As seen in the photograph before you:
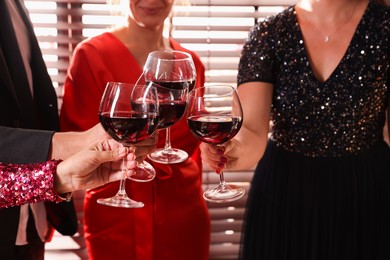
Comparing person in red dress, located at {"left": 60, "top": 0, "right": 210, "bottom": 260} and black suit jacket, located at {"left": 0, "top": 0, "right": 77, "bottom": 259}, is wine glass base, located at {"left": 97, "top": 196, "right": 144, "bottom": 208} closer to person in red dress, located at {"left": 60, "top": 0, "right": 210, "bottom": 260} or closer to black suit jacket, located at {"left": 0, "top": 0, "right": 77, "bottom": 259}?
black suit jacket, located at {"left": 0, "top": 0, "right": 77, "bottom": 259}

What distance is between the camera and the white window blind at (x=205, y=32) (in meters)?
2.78

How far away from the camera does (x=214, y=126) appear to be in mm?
1498

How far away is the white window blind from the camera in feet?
9.11

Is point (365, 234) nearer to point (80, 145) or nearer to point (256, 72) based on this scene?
point (256, 72)

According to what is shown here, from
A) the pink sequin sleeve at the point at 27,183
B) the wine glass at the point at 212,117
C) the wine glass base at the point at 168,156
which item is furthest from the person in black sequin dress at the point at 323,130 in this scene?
the pink sequin sleeve at the point at 27,183

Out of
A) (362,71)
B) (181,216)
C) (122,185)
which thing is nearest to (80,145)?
(122,185)

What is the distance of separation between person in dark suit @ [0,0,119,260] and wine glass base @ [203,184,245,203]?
0.37m

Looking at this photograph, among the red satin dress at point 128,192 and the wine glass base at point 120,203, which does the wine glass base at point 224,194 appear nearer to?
the wine glass base at point 120,203

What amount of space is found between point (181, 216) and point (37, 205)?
0.52 m

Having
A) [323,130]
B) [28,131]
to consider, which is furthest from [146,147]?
[323,130]

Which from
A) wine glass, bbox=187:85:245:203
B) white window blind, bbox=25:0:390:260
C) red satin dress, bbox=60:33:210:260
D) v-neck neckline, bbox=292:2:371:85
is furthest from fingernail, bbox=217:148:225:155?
white window blind, bbox=25:0:390:260

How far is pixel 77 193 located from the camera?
280cm

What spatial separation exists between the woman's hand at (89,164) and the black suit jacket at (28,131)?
0.20m

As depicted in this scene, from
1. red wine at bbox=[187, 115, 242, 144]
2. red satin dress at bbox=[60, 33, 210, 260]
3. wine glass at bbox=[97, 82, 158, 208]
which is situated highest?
wine glass at bbox=[97, 82, 158, 208]
